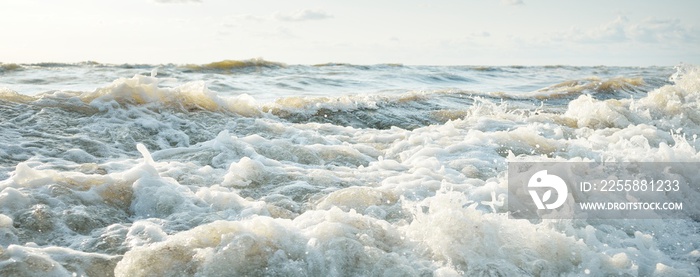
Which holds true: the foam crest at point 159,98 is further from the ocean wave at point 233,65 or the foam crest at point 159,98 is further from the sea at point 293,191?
the ocean wave at point 233,65

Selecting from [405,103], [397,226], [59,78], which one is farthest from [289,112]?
[59,78]

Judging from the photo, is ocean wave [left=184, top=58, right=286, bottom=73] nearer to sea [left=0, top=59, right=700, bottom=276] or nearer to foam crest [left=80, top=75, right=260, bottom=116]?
sea [left=0, top=59, right=700, bottom=276]

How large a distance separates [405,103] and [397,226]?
283 inches

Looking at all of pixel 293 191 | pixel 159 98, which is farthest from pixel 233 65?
pixel 293 191

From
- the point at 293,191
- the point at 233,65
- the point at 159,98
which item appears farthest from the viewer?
the point at 233,65

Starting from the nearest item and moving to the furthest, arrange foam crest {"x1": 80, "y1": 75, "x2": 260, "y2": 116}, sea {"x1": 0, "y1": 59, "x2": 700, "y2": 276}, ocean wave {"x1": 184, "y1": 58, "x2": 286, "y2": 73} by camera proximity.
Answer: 1. sea {"x1": 0, "y1": 59, "x2": 700, "y2": 276}
2. foam crest {"x1": 80, "y1": 75, "x2": 260, "y2": 116}
3. ocean wave {"x1": 184, "y1": 58, "x2": 286, "y2": 73}

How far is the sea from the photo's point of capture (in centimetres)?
346

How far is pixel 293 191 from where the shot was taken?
484 cm

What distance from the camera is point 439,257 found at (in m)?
3.53

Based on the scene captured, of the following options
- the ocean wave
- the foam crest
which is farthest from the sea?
the ocean wave

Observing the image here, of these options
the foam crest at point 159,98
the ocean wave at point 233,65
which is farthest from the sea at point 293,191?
the ocean wave at point 233,65

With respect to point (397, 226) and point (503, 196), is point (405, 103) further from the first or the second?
point (397, 226)

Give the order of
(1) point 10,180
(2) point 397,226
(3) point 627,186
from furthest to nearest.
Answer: (3) point 627,186 → (1) point 10,180 → (2) point 397,226

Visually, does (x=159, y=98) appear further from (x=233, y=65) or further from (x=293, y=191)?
(x=233, y=65)
